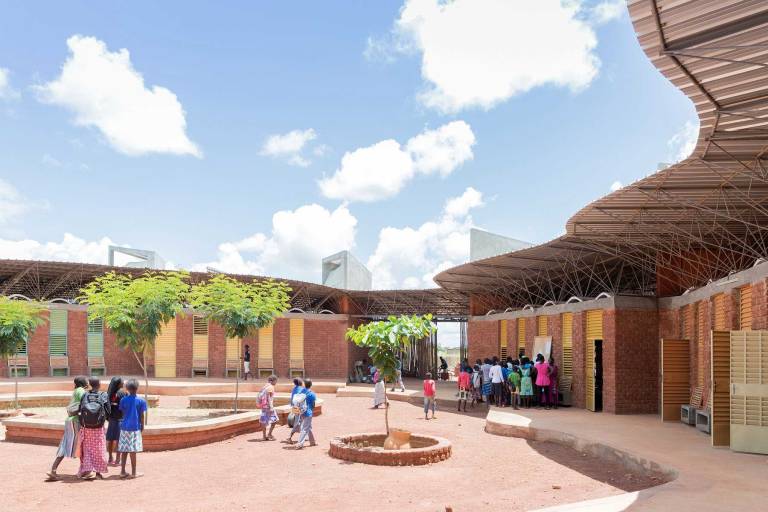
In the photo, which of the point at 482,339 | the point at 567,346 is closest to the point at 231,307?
the point at 567,346

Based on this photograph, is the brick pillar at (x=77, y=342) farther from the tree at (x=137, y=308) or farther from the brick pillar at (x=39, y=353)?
the tree at (x=137, y=308)

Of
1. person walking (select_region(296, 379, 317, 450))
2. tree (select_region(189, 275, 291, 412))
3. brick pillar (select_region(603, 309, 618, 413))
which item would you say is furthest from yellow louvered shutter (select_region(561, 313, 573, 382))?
person walking (select_region(296, 379, 317, 450))

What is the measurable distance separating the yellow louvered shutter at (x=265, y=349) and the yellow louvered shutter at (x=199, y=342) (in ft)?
7.69

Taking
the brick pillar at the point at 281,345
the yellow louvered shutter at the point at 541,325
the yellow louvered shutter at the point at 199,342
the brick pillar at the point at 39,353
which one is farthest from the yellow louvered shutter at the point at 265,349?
the yellow louvered shutter at the point at 541,325

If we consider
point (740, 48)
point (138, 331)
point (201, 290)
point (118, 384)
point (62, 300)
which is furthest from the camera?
point (62, 300)

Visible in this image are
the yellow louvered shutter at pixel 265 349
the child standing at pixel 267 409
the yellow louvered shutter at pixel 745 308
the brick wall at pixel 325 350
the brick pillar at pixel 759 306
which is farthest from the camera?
the brick wall at pixel 325 350

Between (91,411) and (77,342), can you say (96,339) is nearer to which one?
(77,342)

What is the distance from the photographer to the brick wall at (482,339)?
28295 mm

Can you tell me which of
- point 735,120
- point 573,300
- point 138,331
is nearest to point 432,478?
point 735,120

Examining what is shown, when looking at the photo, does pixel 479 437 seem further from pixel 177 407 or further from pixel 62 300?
pixel 62 300

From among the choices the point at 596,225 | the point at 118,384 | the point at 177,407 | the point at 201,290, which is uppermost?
the point at 596,225

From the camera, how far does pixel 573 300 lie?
67.5 feet

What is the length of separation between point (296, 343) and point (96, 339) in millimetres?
8303

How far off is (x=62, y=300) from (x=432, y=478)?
2125cm
